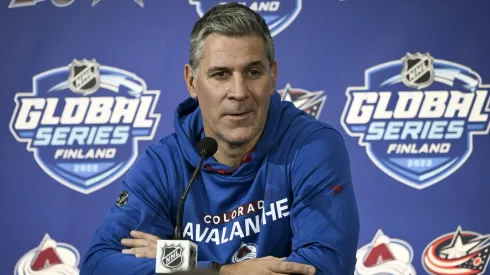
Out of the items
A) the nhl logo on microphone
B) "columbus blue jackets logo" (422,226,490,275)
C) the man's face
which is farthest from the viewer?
"columbus blue jackets logo" (422,226,490,275)

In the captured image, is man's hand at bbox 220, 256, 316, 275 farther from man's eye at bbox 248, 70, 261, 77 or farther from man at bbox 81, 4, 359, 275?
man's eye at bbox 248, 70, 261, 77

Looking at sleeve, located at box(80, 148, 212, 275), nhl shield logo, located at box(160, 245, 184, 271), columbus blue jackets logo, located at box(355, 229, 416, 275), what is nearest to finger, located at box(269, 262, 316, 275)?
sleeve, located at box(80, 148, 212, 275)

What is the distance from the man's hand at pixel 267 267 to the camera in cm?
235

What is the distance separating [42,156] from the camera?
13.7 feet

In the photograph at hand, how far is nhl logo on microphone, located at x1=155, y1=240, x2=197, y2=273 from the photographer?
215 centimetres

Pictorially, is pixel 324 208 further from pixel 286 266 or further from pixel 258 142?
→ pixel 258 142

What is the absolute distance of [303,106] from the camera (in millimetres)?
3998

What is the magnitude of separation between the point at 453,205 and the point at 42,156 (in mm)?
2051

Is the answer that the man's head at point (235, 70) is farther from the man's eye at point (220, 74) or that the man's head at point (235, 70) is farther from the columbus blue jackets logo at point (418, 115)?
the columbus blue jackets logo at point (418, 115)

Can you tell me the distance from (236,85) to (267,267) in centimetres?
58

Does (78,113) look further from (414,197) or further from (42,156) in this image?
(414,197)

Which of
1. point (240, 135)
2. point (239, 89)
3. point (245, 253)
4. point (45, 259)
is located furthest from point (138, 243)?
point (45, 259)

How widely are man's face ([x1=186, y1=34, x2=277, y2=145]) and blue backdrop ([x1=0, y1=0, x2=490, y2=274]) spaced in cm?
136

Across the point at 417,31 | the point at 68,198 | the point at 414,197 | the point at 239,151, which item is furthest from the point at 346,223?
the point at 68,198
